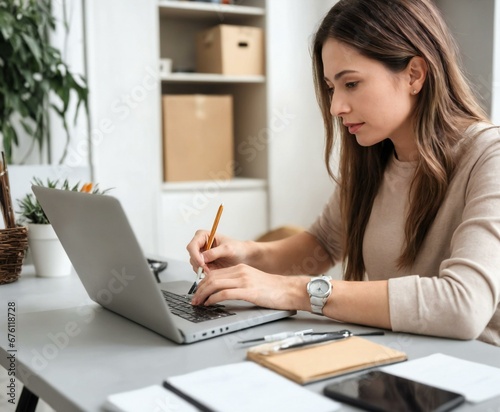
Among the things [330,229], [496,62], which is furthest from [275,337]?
[496,62]

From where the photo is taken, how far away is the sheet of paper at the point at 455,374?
73 cm

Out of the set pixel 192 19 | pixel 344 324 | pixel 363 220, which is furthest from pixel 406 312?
pixel 192 19

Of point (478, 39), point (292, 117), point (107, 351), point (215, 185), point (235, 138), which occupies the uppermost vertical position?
point (478, 39)

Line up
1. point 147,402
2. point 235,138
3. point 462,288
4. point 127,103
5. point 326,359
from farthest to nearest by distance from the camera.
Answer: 1. point 235,138
2. point 127,103
3. point 462,288
4. point 326,359
5. point 147,402

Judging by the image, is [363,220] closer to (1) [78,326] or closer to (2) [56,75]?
(1) [78,326]

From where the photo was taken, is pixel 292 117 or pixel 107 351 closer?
pixel 107 351

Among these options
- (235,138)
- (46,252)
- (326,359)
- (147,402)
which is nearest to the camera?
(147,402)

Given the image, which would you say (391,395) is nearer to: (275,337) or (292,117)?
(275,337)

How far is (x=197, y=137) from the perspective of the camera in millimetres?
2988

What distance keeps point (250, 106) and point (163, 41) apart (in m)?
0.56

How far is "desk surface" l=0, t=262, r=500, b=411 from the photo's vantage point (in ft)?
2.53

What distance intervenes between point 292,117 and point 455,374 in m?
2.47

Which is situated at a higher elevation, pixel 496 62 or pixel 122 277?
pixel 496 62

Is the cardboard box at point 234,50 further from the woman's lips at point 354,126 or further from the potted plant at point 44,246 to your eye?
the woman's lips at point 354,126
